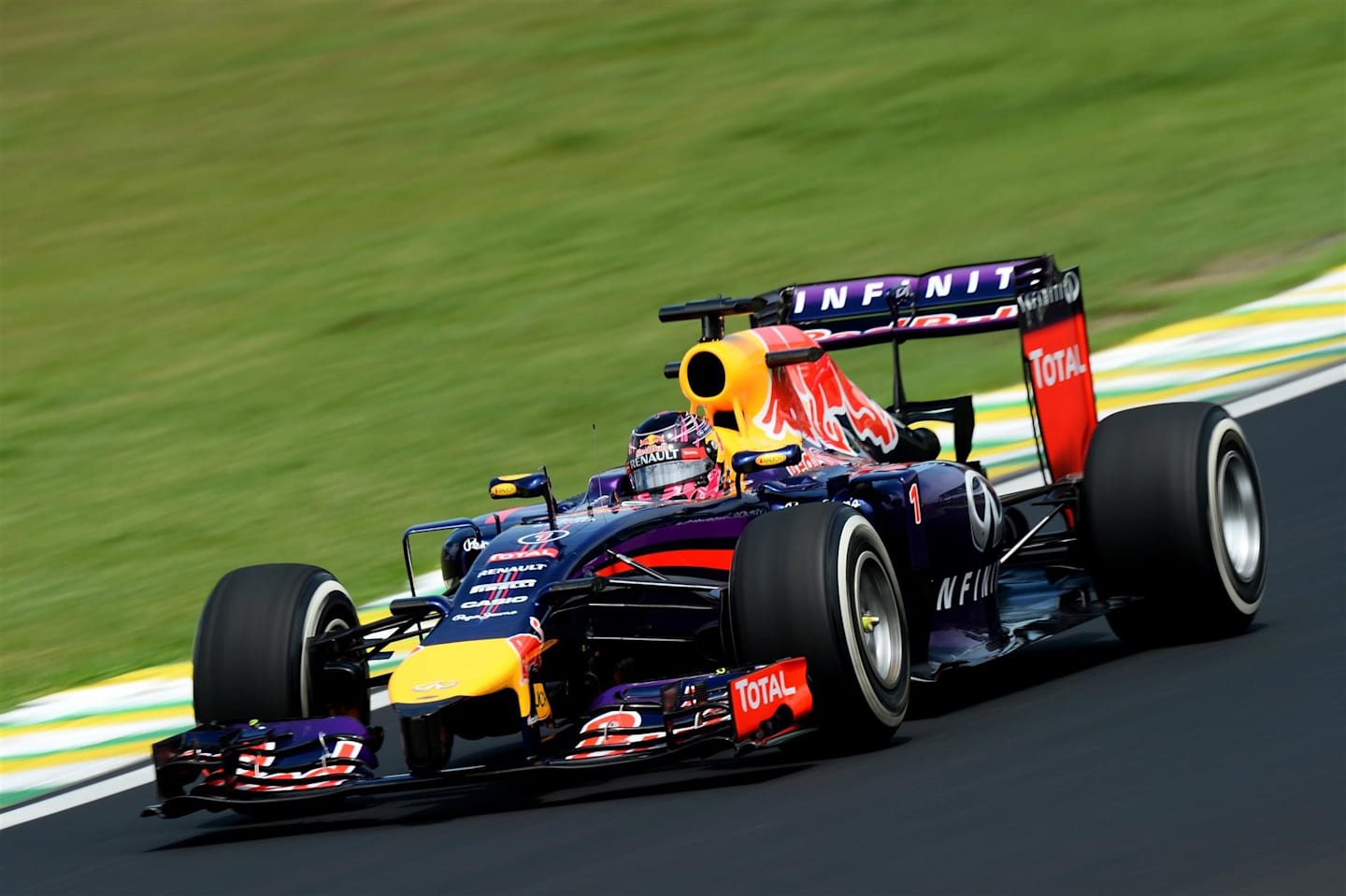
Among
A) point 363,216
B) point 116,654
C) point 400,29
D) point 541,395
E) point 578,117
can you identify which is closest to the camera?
point 116,654

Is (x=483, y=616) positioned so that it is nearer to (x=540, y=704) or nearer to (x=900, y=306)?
(x=540, y=704)

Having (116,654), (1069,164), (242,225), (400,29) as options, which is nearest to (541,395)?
(116,654)

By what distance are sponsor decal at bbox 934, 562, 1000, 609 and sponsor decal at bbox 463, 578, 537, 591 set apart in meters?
1.62

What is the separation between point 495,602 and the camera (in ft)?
22.9

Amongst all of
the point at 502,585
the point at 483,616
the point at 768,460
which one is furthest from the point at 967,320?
the point at 483,616

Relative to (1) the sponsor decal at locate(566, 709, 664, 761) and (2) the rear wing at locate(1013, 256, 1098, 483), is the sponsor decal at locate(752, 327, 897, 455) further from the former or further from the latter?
(1) the sponsor decal at locate(566, 709, 664, 761)

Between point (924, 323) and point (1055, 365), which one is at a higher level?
point (924, 323)

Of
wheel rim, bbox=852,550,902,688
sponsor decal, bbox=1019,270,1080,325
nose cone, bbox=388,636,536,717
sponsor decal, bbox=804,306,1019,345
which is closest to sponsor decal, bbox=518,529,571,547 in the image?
nose cone, bbox=388,636,536,717

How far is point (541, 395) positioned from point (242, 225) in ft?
30.3

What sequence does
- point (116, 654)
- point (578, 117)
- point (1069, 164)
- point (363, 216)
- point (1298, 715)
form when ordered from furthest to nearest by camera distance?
point (578, 117) < point (363, 216) < point (1069, 164) < point (116, 654) < point (1298, 715)

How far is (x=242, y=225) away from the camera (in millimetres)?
24703

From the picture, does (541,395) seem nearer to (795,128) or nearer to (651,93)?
(795,128)

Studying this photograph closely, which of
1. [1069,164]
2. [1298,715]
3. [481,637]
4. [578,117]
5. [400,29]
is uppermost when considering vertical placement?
[400,29]

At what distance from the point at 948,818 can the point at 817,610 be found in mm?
902
